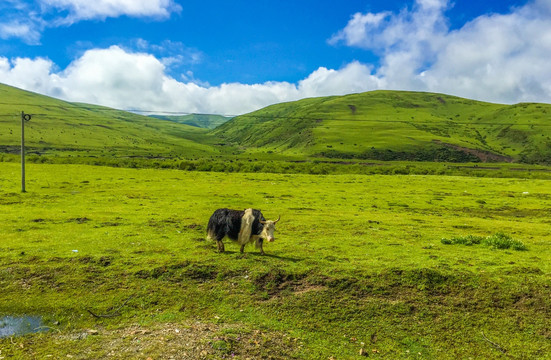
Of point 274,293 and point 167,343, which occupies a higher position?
point 274,293

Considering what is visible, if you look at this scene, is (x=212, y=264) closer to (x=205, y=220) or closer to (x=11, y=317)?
(x=11, y=317)

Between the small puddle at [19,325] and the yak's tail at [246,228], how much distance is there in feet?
27.8

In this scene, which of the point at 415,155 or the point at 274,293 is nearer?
the point at 274,293

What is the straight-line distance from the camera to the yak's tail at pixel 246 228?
16094 millimetres

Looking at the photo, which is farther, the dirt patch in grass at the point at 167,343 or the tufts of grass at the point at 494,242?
the tufts of grass at the point at 494,242

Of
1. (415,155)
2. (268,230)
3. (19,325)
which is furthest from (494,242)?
(415,155)

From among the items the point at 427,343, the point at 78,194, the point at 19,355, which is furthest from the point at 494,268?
the point at 78,194

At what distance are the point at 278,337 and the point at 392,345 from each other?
3.73m

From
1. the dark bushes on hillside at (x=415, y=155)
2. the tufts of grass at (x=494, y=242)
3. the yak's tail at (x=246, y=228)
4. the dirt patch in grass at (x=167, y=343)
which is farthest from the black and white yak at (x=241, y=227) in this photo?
the dark bushes on hillside at (x=415, y=155)

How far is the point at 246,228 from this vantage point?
16156 millimetres

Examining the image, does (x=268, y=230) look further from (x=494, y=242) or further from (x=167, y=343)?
(x=494, y=242)

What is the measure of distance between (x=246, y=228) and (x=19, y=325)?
9.30m

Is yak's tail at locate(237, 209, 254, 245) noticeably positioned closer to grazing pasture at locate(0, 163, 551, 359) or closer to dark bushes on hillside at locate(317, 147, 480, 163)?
grazing pasture at locate(0, 163, 551, 359)

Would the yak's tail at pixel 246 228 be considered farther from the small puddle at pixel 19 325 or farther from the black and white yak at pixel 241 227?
the small puddle at pixel 19 325
